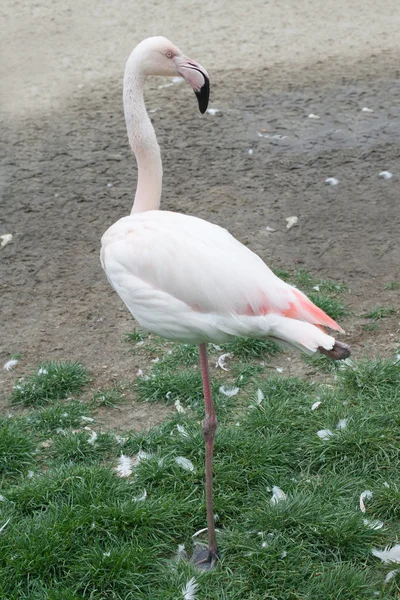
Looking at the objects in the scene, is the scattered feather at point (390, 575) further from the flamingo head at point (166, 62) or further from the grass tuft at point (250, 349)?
the flamingo head at point (166, 62)

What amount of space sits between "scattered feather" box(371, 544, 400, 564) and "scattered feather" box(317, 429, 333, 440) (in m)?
0.65

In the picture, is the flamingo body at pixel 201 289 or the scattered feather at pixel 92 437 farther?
the scattered feather at pixel 92 437

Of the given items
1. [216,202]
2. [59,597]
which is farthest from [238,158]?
[59,597]

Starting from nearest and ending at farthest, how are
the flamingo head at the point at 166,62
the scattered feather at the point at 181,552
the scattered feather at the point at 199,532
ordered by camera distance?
the scattered feather at the point at 181,552 < the scattered feather at the point at 199,532 < the flamingo head at the point at 166,62

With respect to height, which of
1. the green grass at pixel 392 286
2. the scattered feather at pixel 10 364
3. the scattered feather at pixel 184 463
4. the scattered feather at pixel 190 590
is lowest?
the green grass at pixel 392 286

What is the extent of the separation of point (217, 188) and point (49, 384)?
7.52 ft

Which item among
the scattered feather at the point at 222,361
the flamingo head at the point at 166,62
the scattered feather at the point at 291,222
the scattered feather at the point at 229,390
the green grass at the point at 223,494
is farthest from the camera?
the scattered feather at the point at 291,222

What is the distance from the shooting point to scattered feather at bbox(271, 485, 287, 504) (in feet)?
10.4

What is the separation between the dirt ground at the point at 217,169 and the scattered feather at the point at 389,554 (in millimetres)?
1335

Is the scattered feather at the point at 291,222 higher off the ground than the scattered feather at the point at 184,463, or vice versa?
the scattered feather at the point at 184,463

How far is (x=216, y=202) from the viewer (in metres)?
5.61

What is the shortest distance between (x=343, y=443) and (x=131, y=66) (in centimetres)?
185

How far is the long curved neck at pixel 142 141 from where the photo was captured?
3.39 m

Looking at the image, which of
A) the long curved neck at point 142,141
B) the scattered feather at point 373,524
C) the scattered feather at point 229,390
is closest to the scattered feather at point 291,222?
the scattered feather at point 229,390
